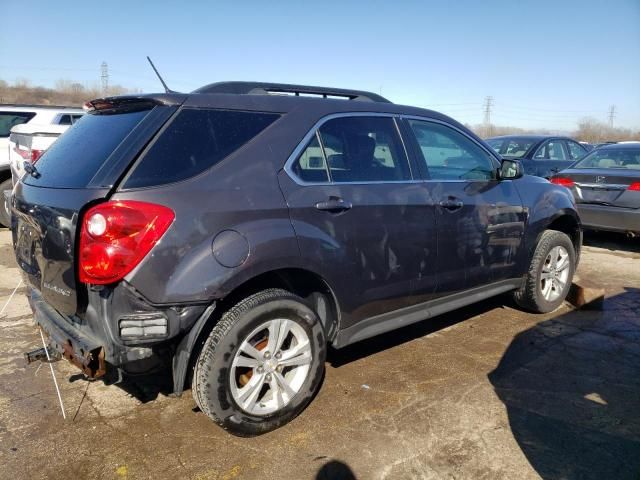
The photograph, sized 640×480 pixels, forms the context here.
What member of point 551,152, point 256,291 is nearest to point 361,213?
point 256,291

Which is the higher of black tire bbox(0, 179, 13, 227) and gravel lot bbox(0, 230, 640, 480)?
black tire bbox(0, 179, 13, 227)

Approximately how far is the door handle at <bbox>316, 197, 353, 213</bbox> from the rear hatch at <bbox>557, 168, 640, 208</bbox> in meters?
5.61

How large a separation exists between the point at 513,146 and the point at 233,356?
9068 millimetres

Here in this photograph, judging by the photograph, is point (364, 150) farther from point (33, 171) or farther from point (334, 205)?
point (33, 171)

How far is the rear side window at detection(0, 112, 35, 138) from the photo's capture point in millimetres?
8891

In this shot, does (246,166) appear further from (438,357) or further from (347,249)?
(438,357)

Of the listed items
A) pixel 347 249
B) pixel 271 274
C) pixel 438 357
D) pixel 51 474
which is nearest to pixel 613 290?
pixel 438 357

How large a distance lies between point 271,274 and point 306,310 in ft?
0.92

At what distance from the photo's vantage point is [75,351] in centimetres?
250

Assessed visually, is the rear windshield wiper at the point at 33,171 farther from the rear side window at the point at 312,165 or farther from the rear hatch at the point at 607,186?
the rear hatch at the point at 607,186

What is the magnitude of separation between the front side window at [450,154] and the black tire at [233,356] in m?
1.51

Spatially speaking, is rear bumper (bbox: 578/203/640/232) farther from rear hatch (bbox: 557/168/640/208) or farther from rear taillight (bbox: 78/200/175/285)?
rear taillight (bbox: 78/200/175/285)

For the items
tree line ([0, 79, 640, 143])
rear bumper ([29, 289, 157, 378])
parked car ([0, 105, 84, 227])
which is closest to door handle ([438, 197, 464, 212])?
rear bumper ([29, 289, 157, 378])

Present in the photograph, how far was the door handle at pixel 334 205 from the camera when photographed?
2.92 m
